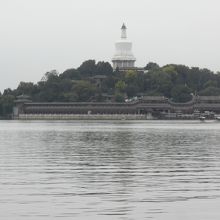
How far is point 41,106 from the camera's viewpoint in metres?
159

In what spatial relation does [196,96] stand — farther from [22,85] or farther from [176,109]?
[22,85]

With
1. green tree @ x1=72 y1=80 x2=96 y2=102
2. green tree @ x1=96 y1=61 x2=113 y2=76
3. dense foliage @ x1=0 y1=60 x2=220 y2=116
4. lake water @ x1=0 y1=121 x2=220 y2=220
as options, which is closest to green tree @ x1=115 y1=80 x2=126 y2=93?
dense foliage @ x1=0 y1=60 x2=220 y2=116

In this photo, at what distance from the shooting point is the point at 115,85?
16425cm

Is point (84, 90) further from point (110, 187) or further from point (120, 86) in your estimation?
point (110, 187)

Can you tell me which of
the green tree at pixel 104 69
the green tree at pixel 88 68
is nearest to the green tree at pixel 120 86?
the green tree at pixel 104 69

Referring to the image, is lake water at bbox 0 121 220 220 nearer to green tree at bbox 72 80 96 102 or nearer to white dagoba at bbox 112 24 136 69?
green tree at bbox 72 80 96 102


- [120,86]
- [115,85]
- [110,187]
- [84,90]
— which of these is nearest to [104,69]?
[115,85]

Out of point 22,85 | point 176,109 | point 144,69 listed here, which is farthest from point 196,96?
point 22,85

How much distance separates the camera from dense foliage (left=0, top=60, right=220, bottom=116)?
527 feet

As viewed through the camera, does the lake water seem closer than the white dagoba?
Yes

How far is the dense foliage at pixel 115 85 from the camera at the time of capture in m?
161

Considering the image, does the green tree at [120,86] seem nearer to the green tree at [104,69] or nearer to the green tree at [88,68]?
the green tree at [104,69]

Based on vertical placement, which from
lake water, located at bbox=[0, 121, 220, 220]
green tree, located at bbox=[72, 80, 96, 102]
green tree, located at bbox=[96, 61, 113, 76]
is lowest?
lake water, located at bbox=[0, 121, 220, 220]

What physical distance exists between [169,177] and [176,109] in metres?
137
